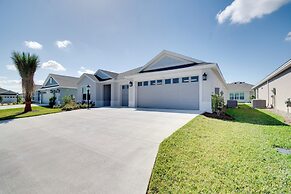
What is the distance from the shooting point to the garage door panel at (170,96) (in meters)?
11.6

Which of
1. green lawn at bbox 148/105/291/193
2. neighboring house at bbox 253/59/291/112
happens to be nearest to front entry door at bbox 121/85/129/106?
green lawn at bbox 148/105/291/193

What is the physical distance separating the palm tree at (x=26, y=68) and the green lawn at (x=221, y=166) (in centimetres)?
1634

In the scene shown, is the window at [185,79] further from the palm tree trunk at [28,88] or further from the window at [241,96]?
the window at [241,96]

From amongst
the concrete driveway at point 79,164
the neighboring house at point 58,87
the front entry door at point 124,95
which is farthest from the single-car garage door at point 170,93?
the neighboring house at point 58,87

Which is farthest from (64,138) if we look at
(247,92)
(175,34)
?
(247,92)

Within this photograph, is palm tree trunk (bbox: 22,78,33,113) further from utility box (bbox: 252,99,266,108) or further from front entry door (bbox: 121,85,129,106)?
utility box (bbox: 252,99,266,108)

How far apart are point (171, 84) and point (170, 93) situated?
0.90m

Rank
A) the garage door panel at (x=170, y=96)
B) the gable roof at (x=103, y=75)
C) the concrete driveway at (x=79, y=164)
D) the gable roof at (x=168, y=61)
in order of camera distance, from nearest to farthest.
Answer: the concrete driveway at (x=79, y=164) → the garage door panel at (x=170, y=96) → the gable roof at (x=168, y=61) → the gable roof at (x=103, y=75)

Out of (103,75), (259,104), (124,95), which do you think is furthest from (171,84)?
(259,104)

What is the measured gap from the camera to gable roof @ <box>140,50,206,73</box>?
42.5 feet

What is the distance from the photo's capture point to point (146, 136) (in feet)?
16.5

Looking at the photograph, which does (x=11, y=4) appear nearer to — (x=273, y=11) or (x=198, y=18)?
(x=198, y=18)

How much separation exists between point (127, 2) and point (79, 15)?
404 centimetres

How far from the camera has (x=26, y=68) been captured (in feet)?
43.7
